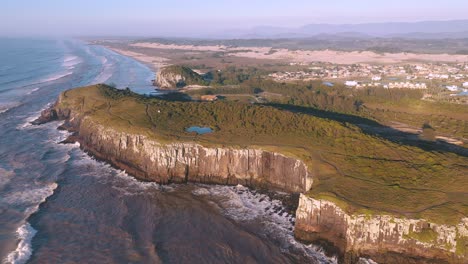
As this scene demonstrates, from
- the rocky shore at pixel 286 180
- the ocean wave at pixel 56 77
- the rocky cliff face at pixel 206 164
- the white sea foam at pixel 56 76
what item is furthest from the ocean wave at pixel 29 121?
the white sea foam at pixel 56 76

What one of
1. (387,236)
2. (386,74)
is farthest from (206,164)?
(386,74)

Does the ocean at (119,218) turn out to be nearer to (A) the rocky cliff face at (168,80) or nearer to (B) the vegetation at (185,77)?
(A) the rocky cliff face at (168,80)

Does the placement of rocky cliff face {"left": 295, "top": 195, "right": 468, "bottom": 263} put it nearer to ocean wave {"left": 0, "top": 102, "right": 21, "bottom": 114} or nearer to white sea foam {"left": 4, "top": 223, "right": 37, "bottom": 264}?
white sea foam {"left": 4, "top": 223, "right": 37, "bottom": 264}

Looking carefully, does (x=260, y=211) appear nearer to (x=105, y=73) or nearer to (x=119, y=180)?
(x=119, y=180)

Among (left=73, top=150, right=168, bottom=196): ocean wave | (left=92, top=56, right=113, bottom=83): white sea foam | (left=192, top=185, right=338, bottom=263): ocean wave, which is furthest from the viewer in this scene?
(left=92, top=56, right=113, bottom=83): white sea foam

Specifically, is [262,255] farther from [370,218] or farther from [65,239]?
[65,239]

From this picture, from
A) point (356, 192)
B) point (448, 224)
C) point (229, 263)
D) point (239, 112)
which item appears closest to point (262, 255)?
point (229, 263)

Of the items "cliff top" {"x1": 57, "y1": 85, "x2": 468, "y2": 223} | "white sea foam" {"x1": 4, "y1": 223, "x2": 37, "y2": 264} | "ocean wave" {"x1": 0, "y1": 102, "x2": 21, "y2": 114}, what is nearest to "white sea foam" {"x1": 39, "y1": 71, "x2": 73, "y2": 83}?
"ocean wave" {"x1": 0, "y1": 102, "x2": 21, "y2": 114}
